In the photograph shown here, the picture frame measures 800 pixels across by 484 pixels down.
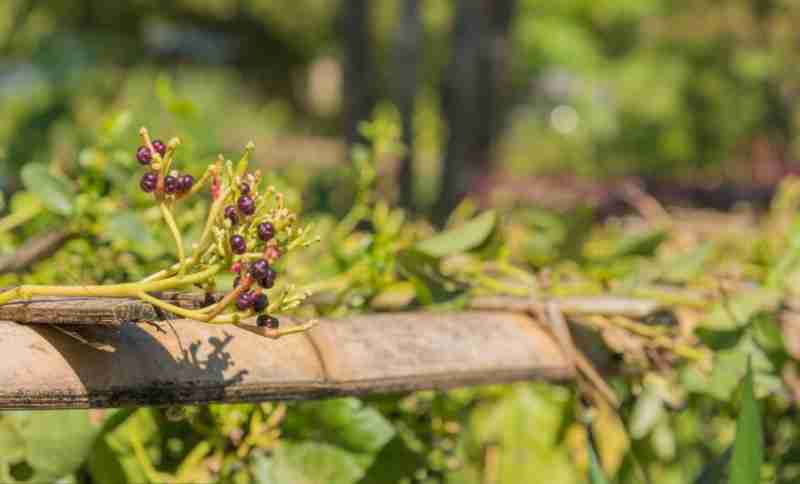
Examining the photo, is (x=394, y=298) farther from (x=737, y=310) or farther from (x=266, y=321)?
(x=266, y=321)

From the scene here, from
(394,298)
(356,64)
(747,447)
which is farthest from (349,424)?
(356,64)

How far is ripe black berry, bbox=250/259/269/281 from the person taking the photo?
0.52 m

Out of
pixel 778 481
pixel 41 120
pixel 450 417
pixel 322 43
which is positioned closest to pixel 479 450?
pixel 450 417

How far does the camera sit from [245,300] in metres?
0.53

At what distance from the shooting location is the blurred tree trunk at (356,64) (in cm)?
518

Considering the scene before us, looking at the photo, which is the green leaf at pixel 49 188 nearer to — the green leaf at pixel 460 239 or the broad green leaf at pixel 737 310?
the green leaf at pixel 460 239

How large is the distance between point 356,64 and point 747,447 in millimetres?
4897

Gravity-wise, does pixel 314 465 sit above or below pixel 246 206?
below

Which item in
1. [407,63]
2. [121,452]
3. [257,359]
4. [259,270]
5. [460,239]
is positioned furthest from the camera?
[407,63]

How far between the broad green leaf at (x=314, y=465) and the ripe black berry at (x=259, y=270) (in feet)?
1.03

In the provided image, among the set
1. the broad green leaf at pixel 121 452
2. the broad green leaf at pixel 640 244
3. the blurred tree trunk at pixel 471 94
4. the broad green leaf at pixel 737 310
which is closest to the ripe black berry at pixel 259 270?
the broad green leaf at pixel 121 452

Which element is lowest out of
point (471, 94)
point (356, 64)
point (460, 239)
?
point (471, 94)

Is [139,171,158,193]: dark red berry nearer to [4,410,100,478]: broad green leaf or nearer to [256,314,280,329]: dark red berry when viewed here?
[256,314,280,329]: dark red berry

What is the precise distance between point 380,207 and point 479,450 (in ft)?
0.86
